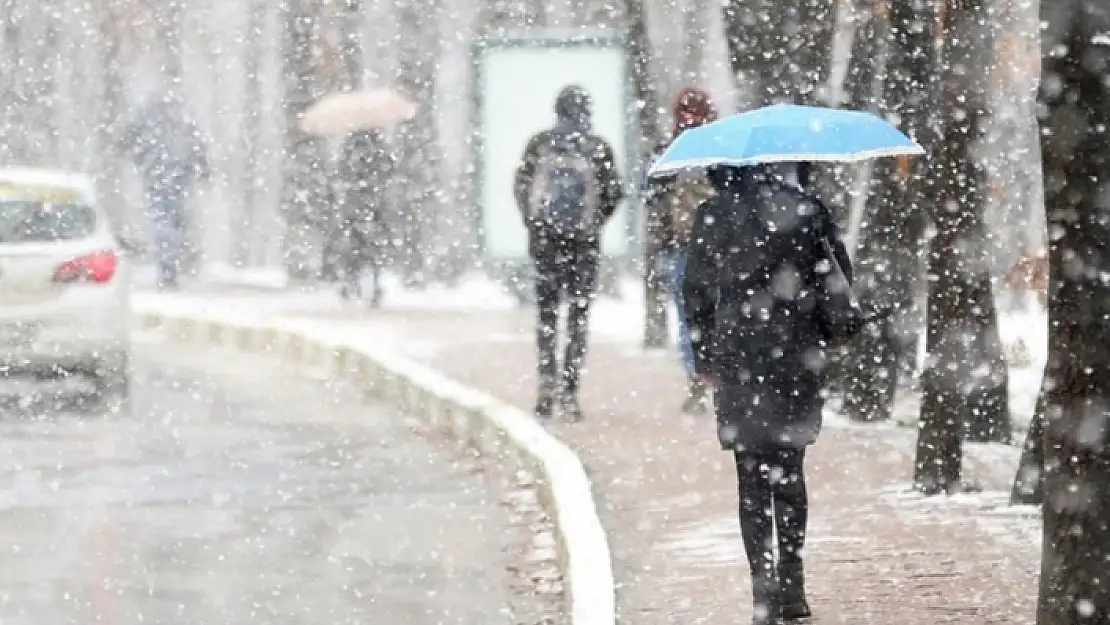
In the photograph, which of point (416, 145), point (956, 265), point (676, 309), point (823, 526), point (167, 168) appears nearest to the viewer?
point (823, 526)

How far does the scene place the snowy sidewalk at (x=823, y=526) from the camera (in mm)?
8609

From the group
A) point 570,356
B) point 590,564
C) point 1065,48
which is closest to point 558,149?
point 570,356

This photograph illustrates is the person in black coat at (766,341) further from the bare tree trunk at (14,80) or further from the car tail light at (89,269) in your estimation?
the bare tree trunk at (14,80)

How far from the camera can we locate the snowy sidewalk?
28.2 feet

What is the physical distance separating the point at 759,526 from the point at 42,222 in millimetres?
8381

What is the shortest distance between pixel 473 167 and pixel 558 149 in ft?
31.3

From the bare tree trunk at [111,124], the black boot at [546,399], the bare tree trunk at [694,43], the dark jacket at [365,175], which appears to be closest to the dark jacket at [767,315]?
the black boot at [546,399]

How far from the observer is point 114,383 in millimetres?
16109

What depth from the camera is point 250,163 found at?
3619 cm

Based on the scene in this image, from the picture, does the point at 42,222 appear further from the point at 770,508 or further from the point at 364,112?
the point at 364,112

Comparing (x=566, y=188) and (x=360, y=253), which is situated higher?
(x=566, y=188)

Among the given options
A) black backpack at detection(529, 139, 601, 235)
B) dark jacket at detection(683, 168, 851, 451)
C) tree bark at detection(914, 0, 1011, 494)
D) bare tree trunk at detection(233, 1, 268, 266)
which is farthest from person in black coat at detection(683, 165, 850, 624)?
bare tree trunk at detection(233, 1, 268, 266)

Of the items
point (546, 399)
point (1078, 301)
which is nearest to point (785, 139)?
point (1078, 301)

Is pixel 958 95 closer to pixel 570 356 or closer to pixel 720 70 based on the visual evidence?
pixel 570 356
